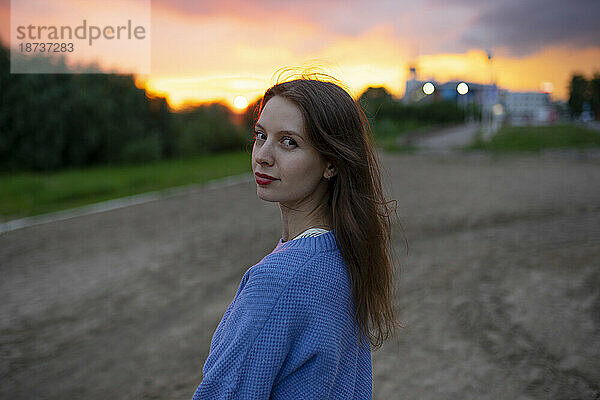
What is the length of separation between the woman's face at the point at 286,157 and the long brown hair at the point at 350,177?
0.9 inches

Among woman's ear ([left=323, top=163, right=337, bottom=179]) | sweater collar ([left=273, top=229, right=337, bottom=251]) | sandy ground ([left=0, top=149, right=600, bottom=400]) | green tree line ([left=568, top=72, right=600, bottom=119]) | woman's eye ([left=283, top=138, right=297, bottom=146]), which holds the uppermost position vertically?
green tree line ([left=568, top=72, right=600, bottom=119])

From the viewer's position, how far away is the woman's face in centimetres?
132

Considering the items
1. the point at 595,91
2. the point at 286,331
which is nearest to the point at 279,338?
the point at 286,331

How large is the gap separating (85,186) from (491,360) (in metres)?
14.7

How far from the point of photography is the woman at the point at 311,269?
117 cm

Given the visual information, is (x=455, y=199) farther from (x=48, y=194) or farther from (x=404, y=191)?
(x=48, y=194)

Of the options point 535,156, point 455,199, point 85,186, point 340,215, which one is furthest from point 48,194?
point 535,156

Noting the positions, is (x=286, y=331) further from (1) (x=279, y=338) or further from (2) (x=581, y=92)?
(2) (x=581, y=92)

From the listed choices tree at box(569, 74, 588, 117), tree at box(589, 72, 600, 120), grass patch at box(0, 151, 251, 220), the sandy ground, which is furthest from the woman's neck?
tree at box(569, 74, 588, 117)

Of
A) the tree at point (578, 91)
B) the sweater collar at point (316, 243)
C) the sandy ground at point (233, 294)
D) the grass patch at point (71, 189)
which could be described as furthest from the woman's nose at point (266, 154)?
the tree at point (578, 91)

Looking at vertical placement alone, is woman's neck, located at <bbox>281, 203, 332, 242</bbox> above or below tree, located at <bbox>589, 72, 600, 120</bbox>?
below

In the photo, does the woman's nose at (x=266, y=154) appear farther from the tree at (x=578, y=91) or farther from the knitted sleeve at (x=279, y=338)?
the tree at (x=578, y=91)

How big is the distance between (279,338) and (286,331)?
0.02 m

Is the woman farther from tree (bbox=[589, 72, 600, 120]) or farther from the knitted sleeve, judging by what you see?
tree (bbox=[589, 72, 600, 120])
